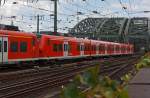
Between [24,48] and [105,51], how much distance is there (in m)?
38.2

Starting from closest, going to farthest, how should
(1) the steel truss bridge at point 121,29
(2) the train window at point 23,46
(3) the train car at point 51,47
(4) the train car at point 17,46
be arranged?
(4) the train car at point 17,46, (2) the train window at point 23,46, (3) the train car at point 51,47, (1) the steel truss bridge at point 121,29

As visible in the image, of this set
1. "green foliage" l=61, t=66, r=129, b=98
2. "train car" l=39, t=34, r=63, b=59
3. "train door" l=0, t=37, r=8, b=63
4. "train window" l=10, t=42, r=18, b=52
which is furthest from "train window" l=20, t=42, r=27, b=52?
"green foliage" l=61, t=66, r=129, b=98

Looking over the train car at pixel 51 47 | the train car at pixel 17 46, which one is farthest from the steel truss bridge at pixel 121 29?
the train car at pixel 17 46

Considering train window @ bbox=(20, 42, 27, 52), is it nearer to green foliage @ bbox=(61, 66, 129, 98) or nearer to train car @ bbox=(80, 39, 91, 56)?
train car @ bbox=(80, 39, 91, 56)

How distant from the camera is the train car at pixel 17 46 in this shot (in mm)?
30017

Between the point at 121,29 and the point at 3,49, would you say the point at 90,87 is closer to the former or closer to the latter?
the point at 3,49

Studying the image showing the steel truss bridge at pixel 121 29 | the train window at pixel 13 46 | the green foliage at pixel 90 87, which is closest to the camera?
the green foliage at pixel 90 87

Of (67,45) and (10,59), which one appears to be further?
(67,45)

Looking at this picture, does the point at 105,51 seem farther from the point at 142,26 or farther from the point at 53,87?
the point at 142,26

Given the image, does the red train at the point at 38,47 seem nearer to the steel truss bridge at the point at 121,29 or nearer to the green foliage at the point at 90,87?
the green foliage at the point at 90,87

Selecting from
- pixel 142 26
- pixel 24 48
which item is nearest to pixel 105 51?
pixel 24 48

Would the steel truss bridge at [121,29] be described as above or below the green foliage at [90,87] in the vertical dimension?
above

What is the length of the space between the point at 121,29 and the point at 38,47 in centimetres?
13749

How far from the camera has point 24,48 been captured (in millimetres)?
33938
